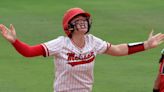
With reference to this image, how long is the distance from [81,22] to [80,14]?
81 millimetres

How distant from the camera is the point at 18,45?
5.35 m

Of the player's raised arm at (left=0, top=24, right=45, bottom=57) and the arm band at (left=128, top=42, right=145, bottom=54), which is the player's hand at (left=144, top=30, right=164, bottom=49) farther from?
the player's raised arm at (left=0, top=24, right=45, bottom=57)

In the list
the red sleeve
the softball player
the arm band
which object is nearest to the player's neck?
the softball player

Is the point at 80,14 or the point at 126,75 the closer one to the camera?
the point at 80,14

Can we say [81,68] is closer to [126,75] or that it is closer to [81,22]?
[81,22]

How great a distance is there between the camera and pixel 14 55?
9.91 meters

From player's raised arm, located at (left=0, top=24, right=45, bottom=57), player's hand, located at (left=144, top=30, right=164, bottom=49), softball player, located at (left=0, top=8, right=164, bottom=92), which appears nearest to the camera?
player's raised arm, located at (left=0, top=24, right=45, bottom=57)

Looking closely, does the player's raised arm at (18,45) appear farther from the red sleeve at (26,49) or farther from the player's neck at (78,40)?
the player's neck at (78,40)

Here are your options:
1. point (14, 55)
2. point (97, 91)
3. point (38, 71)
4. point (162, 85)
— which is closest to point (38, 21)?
point (14, 55)

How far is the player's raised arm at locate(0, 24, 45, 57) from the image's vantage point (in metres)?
5.29

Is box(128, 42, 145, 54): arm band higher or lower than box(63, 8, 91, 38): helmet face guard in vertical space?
lower

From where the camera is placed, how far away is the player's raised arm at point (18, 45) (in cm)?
529

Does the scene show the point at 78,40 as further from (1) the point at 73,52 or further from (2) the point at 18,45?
(2) the point at 18,45

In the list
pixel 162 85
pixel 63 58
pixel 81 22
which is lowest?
pixel 162 85
